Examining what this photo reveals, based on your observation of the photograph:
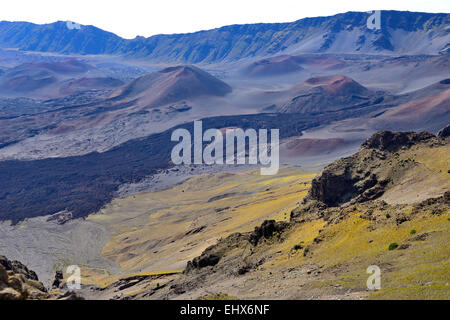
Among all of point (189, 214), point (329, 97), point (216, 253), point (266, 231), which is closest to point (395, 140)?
point (266, 231)

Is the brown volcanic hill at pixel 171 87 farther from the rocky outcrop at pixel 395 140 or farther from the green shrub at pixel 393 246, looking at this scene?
the green shrub at pixel 393 246

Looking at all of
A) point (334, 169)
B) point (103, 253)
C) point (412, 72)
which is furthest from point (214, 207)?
point (412, 72)

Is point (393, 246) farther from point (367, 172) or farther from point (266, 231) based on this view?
point (367, 172)

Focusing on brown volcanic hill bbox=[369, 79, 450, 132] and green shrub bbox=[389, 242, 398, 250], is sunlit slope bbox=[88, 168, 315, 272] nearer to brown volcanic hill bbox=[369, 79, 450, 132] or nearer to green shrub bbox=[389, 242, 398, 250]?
green shrub bbox=[389, 242, 398, 250]

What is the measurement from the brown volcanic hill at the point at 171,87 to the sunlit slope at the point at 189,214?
77992 mm

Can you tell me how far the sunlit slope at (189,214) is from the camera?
38.1 meters

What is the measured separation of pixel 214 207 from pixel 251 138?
2208 inches

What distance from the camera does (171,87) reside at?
6196 inches

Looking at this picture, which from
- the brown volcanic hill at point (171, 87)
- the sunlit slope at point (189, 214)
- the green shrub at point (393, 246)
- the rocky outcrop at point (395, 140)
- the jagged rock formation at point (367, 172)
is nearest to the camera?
the green shrub at point (393, 246)

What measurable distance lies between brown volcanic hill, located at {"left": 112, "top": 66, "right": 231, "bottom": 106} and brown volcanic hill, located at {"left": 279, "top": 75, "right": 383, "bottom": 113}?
27081 mm

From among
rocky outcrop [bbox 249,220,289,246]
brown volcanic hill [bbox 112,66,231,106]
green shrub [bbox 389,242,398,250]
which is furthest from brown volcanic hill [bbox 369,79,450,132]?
green shrub [bbox 389,242,398,250]

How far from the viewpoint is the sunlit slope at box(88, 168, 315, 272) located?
125 feet

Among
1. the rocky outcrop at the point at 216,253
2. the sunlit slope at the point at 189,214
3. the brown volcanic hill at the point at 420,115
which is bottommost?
the sunlit slope at the point at 189,214

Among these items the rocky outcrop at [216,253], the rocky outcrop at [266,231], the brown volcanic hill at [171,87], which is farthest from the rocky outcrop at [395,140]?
the brown volcanic hill at [171,87]
